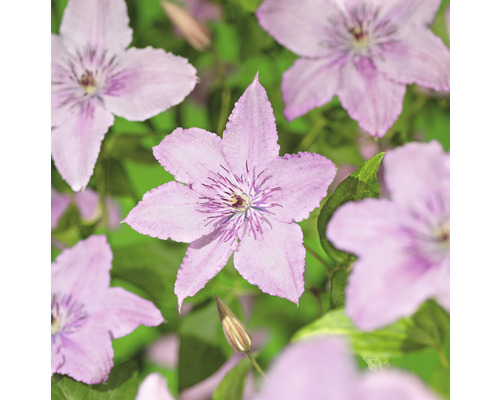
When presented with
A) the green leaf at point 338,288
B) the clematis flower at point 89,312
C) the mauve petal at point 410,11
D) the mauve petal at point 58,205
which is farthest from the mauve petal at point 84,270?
the mauve petal at point 410,11

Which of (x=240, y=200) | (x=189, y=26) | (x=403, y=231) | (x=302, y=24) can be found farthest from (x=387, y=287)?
(x=189, y=26)

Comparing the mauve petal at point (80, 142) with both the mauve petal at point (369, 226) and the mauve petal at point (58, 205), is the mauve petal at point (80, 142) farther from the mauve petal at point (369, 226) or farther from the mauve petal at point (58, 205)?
the mauve petal at point (369, 226)

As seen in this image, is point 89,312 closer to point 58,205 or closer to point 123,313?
point 123,313

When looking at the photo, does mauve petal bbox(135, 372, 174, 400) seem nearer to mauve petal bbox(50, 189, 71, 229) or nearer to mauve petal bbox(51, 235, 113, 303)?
mauve petal bbox(51, 235, 113, 303)

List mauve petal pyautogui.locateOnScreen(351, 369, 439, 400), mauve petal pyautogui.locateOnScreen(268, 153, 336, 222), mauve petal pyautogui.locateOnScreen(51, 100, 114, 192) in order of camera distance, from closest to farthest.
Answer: mauve petal pyautogui.locateOnScreen(351, 369, 439, 400) < mauve petal pyautogui.locateOnScreen(268, 153, 336, 222) < mauve petal pyautogui.locateOnScreen(51, 100, 114, 192)

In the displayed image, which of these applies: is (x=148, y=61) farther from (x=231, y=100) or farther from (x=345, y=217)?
(x=345, y=217)

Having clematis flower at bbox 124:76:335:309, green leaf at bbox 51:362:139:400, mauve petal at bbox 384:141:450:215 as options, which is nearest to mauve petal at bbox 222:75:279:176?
clematis flower at bbox 124:76:335:309
